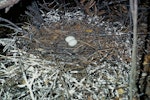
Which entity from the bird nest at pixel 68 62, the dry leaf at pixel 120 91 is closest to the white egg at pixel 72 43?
the bird nest at pixel 68 62

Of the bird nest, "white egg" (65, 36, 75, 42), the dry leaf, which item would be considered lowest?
the dry leaf

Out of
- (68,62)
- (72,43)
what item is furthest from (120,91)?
(72,43)

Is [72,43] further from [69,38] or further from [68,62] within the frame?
[68,62]

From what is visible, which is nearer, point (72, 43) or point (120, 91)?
point (120, 91)

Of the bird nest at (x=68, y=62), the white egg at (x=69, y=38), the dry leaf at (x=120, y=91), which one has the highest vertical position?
the white egg at (x=69, y=38)

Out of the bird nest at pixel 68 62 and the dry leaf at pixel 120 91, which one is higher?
the bird nest at pixel 68 62

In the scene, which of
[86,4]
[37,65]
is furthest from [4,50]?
[86,4]

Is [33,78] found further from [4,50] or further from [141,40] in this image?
[141,40]

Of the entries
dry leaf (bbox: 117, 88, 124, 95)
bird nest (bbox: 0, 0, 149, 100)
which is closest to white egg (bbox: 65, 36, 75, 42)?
bird nest (bbox: 0, 0, 149, 100)

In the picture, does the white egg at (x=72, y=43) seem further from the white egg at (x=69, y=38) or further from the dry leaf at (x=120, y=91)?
the dry leaf at (x=120, y=91)

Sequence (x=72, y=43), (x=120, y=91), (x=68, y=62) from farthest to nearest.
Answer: (x=72, y=43) < (x=68, y=62) < (x=120, y=91)

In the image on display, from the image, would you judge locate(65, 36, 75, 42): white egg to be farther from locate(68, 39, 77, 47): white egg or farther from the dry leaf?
the dry leaf
